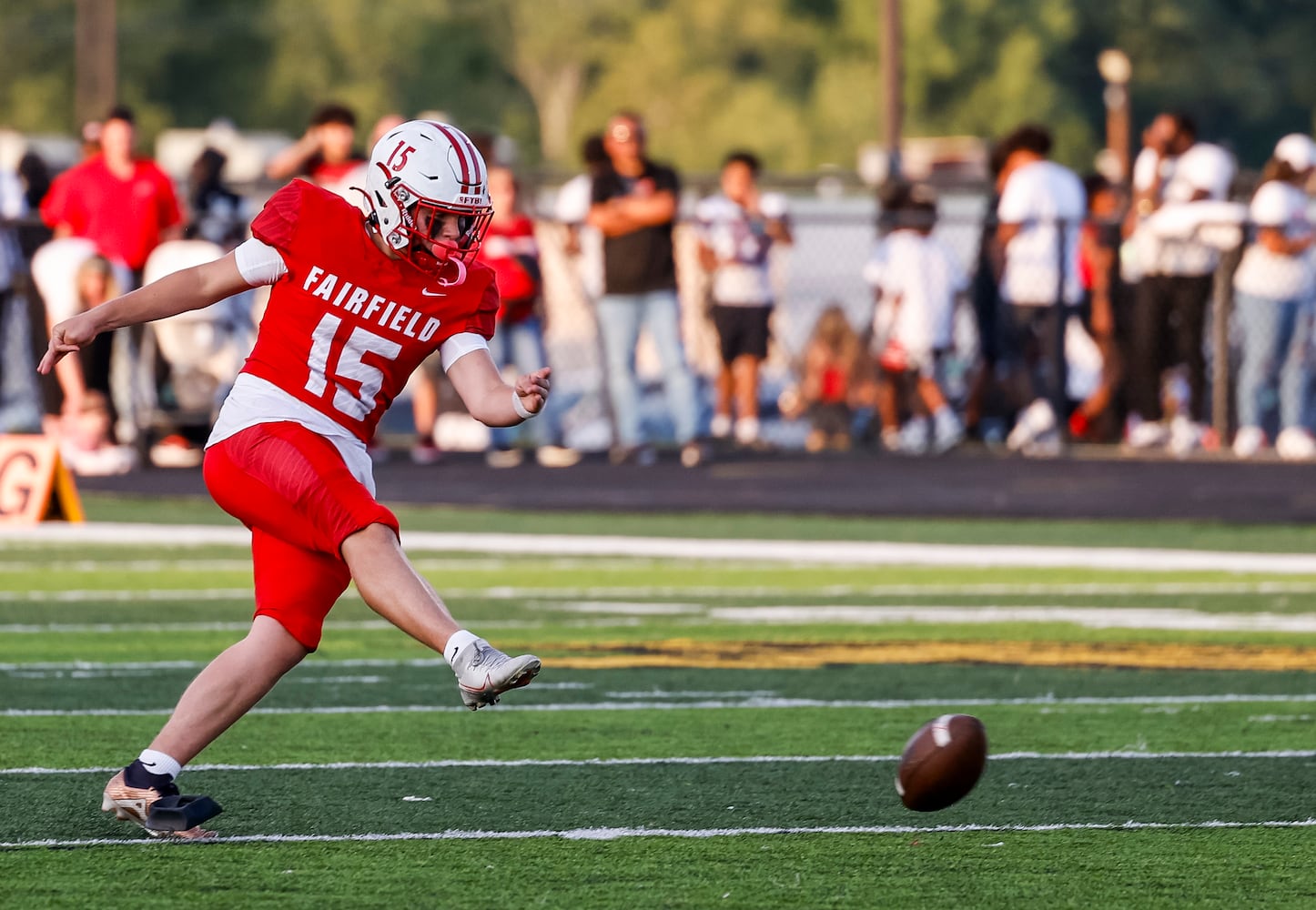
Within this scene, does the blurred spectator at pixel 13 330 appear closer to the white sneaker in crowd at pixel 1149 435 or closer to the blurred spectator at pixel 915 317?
the blurred spectator at pixel 915 317

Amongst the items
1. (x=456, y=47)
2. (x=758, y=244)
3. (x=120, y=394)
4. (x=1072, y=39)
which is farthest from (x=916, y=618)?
(x=456, y=47)

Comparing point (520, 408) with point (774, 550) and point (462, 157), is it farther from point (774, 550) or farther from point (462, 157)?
point (774, 550)

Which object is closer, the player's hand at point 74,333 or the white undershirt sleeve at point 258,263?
the player's hand at point 74,333

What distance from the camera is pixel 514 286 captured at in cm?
1562

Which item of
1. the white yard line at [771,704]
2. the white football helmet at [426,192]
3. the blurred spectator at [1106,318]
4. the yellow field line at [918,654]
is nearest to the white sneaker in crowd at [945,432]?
the blurred spectator at [1106,318]

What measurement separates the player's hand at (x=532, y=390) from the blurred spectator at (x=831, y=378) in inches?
465

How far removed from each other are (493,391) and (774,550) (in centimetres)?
688

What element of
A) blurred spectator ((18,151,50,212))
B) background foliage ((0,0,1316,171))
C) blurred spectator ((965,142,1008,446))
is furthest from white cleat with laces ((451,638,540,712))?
background foliage ((0,0,1316,171))

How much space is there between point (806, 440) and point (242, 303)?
4.08m

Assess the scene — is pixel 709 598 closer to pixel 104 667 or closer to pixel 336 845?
pixel 104 667

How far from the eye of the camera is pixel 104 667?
8.23 meters

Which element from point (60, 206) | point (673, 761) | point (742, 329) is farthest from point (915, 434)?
point (673, 761)

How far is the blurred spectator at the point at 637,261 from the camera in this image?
15.3 m

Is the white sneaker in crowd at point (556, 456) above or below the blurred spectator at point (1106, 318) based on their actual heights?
below
